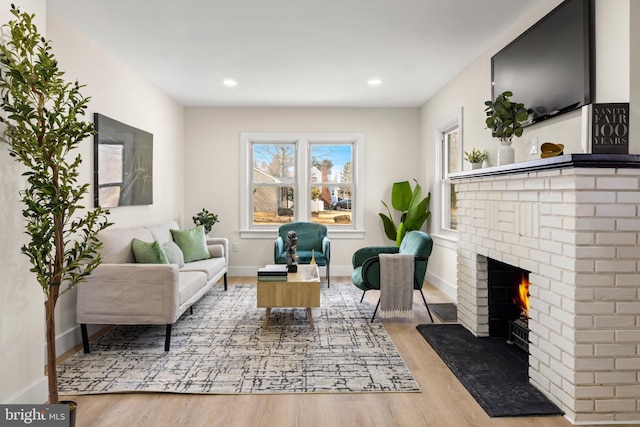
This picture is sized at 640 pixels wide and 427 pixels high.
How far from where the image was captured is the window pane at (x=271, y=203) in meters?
6.67

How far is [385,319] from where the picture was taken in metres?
4.23

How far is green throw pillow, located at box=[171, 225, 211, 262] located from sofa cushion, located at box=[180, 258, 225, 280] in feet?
0.27

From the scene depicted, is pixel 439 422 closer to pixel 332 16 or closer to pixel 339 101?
pixel 332 16

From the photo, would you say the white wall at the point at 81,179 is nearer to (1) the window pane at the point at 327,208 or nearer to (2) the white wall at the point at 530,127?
(1) the window pane at the point at 327,208

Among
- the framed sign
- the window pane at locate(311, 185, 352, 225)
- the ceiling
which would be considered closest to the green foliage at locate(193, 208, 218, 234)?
the window pane at locate(311, 185, 352, 225)

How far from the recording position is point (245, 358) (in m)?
3.20

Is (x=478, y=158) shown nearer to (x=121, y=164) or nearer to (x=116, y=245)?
(x=116, y=245)

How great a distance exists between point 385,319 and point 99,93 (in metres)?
3.37

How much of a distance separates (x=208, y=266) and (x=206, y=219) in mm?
1515

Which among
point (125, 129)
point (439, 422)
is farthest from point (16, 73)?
point (439, 422)

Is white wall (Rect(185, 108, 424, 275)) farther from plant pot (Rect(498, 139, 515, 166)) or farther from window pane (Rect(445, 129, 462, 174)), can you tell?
plant pot (Rect(498, 139, 515, 166))

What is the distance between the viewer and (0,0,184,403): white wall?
2244 millimetres

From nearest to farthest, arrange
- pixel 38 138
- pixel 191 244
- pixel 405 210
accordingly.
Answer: pixel 38 138
pixel 191 244
pixel 405 210

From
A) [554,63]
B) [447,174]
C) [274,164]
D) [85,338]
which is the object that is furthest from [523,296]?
[274,164]
